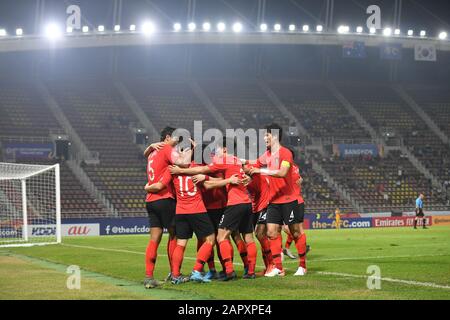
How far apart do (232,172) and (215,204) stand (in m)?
0.81

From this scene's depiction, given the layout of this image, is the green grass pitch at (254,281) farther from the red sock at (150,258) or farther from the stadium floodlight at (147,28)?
the stadium floodlight at (147,28)

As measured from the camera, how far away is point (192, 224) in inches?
462

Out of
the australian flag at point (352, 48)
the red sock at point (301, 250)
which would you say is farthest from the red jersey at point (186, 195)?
the australian flag at point (352, 48)

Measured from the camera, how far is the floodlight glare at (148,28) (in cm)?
4784

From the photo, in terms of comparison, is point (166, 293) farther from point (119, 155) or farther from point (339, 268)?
point (119, 155)

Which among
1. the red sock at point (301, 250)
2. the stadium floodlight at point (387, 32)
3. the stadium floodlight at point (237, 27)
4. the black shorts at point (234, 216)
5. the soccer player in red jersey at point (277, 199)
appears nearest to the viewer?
the black shorts at point (234, 216)

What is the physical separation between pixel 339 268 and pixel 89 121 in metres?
38.4

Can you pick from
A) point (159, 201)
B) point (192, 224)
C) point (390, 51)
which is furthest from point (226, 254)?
point (390, 51)

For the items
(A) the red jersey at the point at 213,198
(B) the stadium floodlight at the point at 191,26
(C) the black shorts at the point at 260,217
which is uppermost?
(B) the stadium floodlight at the point at 191,26

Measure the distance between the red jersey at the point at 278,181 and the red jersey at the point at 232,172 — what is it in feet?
1.80

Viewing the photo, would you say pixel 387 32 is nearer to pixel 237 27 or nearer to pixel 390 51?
pixel 390 51

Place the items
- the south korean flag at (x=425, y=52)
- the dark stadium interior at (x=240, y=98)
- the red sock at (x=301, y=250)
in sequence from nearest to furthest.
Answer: the red sock at (x=301, y=250)
the dark stadium interior at (x=240, y=98)
the south korean flag at (x=425, y=52)

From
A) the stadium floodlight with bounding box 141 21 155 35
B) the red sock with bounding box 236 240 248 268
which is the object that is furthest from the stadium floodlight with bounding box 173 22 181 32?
the red sock with bounding box 236 240 248 268
